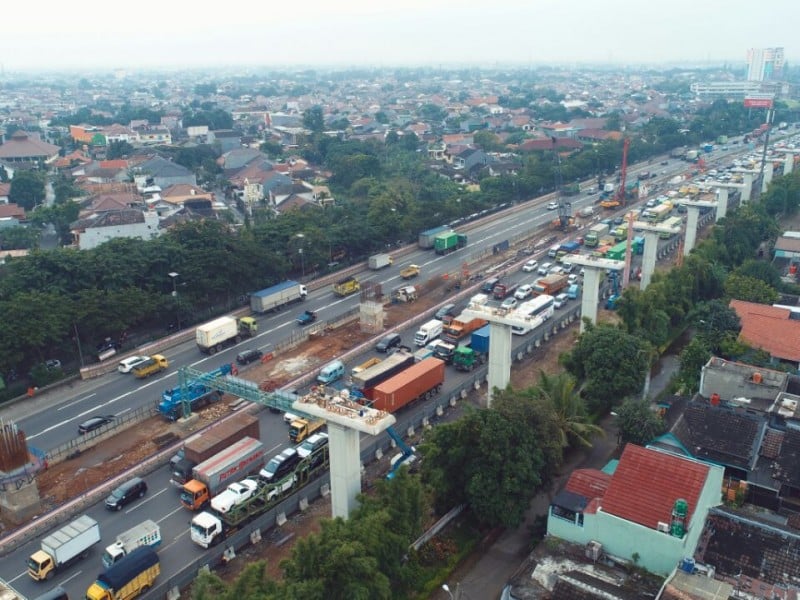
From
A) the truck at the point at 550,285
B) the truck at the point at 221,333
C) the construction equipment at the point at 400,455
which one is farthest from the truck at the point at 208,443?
the truck at the point at 550,285

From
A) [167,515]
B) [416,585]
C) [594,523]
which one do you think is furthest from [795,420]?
[167,515]

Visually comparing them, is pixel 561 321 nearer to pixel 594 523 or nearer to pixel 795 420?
pixel 795 420

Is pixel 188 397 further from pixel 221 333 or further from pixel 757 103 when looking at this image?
pixel 757 103

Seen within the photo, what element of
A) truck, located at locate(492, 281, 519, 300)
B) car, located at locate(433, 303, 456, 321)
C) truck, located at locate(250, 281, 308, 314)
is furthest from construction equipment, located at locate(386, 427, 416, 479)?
truck, located at locate(492, 281, 519, 300)

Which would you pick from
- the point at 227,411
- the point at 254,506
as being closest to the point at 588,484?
the point at 254,506

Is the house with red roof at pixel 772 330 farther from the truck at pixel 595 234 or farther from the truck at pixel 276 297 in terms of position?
the truck at pixel 276 297

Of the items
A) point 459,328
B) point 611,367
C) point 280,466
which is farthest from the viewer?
point 459,328

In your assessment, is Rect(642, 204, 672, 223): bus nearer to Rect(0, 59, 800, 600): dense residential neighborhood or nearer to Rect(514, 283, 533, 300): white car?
Rect(0, 59, 800, 600): dense residential neighborhood
